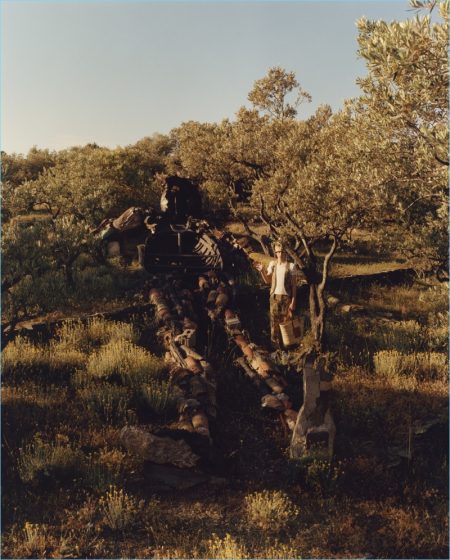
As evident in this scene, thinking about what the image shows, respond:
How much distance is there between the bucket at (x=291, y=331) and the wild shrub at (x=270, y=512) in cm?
553

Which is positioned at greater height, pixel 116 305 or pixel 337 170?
pixel 337 170

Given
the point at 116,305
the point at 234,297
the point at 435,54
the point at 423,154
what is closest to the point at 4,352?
the point at 116,305

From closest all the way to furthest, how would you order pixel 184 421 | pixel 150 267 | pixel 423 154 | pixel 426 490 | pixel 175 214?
pixel 426 490
pixel 423 154
pixel 184 421
pixel 150 267
pixel 175 214

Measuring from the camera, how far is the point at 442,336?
35.6 feet

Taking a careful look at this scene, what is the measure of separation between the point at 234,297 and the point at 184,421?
8162mm

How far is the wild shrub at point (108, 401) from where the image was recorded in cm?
1071

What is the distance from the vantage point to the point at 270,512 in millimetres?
7738

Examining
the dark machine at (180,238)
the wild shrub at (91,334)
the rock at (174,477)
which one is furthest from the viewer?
the dark machine at (180,238)

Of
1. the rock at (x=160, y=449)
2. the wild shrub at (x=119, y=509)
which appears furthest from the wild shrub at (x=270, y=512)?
the wild shrub at (x=119, y=509)

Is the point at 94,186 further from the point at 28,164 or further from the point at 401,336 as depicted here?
the point at 28,164

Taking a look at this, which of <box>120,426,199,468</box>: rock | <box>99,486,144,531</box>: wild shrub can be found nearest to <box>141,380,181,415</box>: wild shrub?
<box>120,426,199,468</box>: rock

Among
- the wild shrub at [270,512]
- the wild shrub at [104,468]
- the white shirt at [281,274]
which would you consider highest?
the white shirt at [281,274]

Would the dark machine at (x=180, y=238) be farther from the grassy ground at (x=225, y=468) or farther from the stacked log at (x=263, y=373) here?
the grassy ground at (x=225, y=468)

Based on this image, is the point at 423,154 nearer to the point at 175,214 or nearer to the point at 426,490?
the point at 426,490
